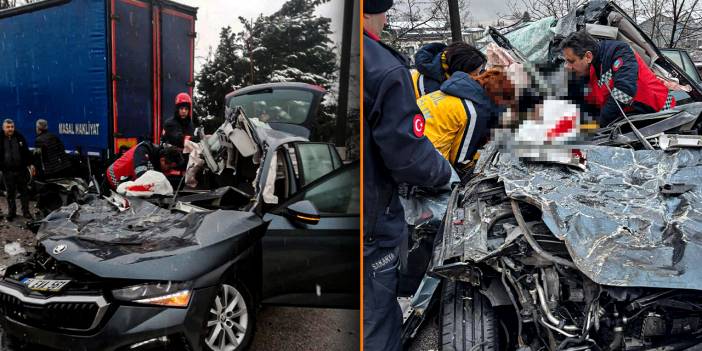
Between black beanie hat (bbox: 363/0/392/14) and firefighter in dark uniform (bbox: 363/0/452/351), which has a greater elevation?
black beanie hat (bbox: 363/0/392/14)

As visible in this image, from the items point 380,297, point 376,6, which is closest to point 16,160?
point 380,297

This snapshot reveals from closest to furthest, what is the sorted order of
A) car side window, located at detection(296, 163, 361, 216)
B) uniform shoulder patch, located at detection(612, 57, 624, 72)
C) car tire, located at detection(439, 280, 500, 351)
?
car side window, located at detection(296, 163, 361, 216), car tire, located at detection(439, 280, 500, 351), uniform shoulder patch, located at detection(612, 57, 624, 72)

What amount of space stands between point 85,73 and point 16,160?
56 centimetres

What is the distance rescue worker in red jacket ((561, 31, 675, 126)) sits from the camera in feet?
10.1

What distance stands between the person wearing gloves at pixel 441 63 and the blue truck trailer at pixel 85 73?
4.70 ft

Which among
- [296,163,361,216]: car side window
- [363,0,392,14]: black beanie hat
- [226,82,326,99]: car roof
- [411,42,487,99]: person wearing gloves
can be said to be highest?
[411,42,487,99]: person wearing gloves

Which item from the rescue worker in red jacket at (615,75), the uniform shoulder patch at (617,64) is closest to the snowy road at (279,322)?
the rescue worker in red jacket at (615,75)

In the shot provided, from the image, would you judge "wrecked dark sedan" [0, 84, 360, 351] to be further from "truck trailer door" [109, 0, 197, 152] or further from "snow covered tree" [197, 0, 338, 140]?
"truck trailer door" [109, 0, 197, 152]

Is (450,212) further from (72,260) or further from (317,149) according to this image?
(72,260)

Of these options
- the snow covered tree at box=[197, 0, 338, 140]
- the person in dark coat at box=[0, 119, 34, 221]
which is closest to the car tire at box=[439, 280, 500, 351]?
the snow covered tree at box=[197, 0, 338, 140]

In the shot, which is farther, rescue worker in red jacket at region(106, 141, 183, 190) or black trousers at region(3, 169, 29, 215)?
black trousers at region(3, 169, 29, 215)

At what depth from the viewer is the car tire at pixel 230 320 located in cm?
215

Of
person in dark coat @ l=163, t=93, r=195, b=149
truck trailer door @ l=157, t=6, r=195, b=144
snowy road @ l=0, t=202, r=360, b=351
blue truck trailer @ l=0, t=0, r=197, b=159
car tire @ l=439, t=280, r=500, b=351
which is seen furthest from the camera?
Result: truck trailer door @ l=157, t=6, r=195, b=144

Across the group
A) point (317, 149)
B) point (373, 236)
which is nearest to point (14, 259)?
point (317, 149)
